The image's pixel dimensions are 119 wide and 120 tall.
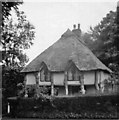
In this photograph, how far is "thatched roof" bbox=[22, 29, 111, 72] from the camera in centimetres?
3159

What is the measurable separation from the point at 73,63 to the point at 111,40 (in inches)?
232

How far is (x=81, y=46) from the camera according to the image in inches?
1373

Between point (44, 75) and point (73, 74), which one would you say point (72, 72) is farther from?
point (44, 75)

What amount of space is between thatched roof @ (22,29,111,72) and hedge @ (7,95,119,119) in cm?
992

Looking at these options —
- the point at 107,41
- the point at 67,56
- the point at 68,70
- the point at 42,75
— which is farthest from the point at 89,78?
the point at 107,41

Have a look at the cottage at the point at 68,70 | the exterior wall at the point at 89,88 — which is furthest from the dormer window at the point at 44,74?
the exterior wall at the point at 89,88

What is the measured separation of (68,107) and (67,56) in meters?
13.3

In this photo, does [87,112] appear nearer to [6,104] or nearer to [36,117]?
[36,117]

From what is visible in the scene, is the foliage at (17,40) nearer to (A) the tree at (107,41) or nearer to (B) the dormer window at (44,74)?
(B) the dormer window at (44,74)

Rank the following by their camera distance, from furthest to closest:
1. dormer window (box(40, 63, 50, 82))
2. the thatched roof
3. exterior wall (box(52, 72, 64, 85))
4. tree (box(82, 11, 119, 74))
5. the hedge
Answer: tree (box(82, 11, 119, 74)) < dormer window (box(40, 63, 50, 82)) < exterior wall (box(52, 72, 64, 85)) < the thatched roof < the hedge

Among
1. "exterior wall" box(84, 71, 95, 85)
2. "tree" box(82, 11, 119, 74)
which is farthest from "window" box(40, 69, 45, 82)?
"tree" box(82, 11, 119, 74)

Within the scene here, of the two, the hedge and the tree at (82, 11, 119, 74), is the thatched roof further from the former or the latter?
the hedge

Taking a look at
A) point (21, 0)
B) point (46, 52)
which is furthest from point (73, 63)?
point (21, 0)

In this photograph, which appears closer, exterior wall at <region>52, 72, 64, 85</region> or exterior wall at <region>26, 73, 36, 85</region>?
exterior wall at <region>52, 72, 64, 85</region>
